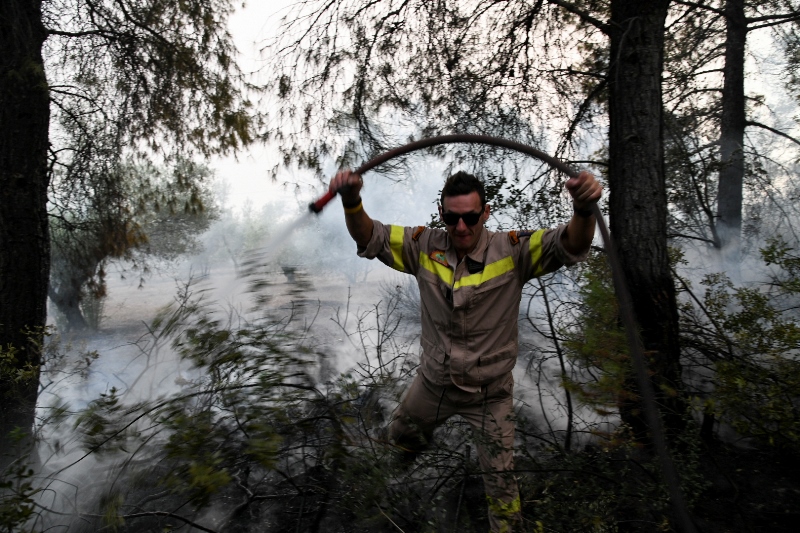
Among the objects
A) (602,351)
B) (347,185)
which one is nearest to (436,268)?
(347,185)

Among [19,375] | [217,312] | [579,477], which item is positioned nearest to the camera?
[579,477]

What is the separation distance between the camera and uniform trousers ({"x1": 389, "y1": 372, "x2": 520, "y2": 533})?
256cm

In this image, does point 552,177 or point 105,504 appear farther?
point 552,177

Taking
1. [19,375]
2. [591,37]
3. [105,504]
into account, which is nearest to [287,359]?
[105,504]

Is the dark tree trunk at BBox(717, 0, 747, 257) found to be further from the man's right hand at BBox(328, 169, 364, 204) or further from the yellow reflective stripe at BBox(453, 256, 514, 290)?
the man's right hand at BBox(328, 169, 364, 204)

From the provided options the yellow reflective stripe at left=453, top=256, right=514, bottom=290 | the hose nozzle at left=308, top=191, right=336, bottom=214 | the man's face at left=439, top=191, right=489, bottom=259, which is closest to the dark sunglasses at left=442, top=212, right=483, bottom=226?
the man's face at left=439, top=191, right=489, bottom=259

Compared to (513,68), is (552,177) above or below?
below

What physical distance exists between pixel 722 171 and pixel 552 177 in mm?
2489

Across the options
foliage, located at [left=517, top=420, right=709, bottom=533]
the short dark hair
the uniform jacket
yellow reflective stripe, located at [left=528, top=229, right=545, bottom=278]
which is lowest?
foliage, located at [left=517, top=420, right=709, bottom=533]

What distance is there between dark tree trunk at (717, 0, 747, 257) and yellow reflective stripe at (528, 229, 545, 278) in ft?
13.8

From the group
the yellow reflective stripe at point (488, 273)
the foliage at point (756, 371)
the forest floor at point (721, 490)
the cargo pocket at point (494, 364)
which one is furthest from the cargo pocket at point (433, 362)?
the foliage at point (756, 371)

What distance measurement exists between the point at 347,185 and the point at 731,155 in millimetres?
5187

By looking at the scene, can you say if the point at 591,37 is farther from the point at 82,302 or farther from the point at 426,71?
the point at 82,302

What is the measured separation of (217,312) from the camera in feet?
10.1
